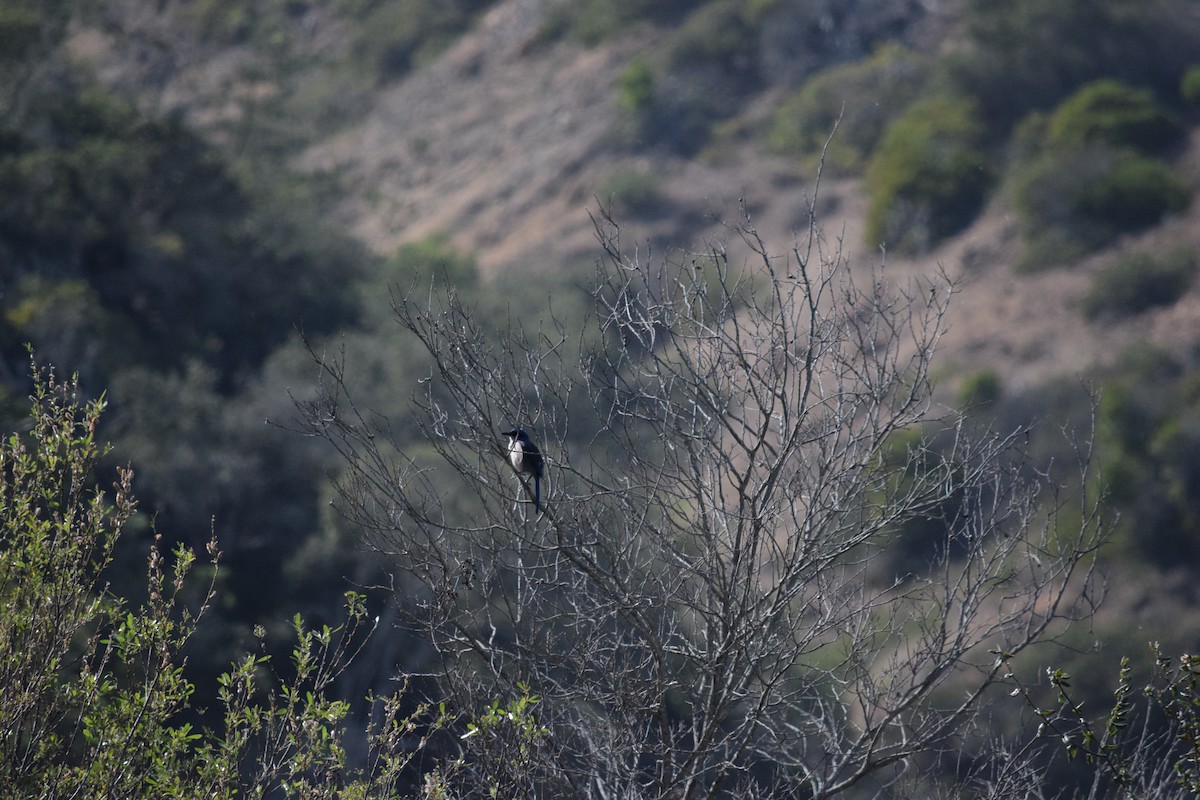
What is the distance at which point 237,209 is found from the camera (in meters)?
21.6

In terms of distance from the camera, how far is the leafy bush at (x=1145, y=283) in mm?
21953

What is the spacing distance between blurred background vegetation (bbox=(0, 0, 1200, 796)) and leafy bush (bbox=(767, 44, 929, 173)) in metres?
0.09

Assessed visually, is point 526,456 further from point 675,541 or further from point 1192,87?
point 1192,87

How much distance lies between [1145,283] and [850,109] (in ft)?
29.8

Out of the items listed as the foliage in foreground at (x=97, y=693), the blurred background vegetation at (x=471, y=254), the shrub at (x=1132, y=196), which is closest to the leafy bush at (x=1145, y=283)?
the blurred background vegetation at (x=471, y=254)

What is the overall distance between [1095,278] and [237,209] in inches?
642

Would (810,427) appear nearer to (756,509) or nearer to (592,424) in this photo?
(756,509)

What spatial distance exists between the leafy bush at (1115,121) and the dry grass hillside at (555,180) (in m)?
0.84

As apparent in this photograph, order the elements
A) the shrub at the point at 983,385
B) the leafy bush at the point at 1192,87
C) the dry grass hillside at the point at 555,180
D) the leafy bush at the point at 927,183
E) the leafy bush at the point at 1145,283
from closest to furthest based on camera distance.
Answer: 1. the shrub at the point at 983,385
2. the leafy bush at the point at 1145,283
3. the dry grass hillside at the point at 555,180
4. the leafy bush at the point at 927,183
5. the leafy bush at the point at 1192,87

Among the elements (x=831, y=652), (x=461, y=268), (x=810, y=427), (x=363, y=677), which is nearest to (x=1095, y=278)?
(x=461, y=268)

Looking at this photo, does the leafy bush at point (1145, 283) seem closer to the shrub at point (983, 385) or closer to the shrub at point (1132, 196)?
the shrub at point (1132, 196)

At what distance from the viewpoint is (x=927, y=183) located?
25.6m

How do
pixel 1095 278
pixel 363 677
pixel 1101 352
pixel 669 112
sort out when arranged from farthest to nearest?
pixel 669 112
pixel 1095 278
pixel 1101 352
pixel 363 677

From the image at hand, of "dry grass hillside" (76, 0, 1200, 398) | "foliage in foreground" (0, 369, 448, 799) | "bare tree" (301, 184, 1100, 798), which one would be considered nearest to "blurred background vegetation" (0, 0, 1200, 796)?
"dry grass hillside" (76, 0, 1200, 398)
